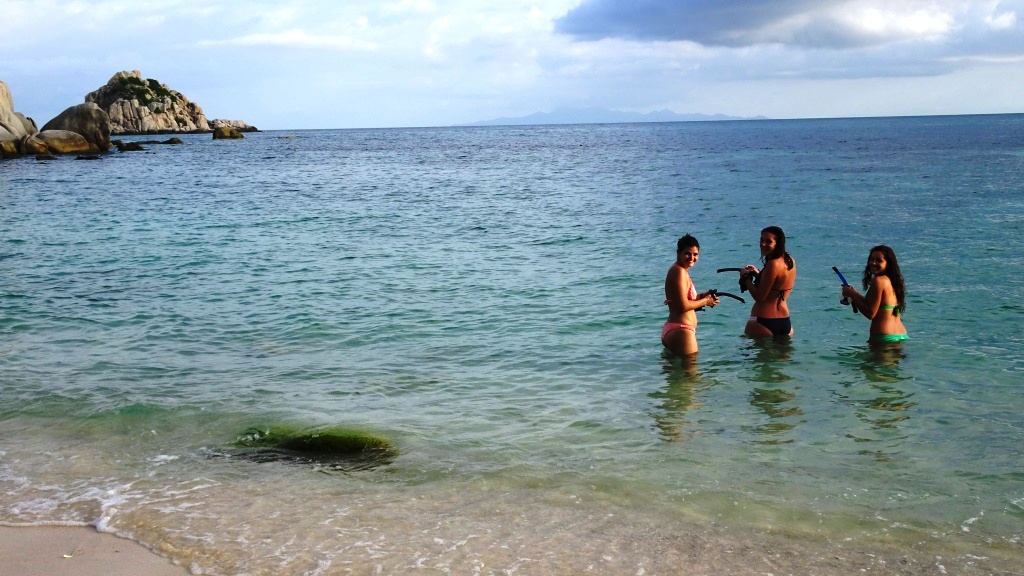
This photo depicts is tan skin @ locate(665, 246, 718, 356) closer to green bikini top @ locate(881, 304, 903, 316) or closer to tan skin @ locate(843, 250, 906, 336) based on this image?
tan skin @ locate(843, 250, 906, 336)

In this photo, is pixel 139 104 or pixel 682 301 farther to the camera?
pixel 139 104

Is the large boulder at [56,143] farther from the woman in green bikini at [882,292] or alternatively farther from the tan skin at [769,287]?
the woman in green bikini at [882,292]

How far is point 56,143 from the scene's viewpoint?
7169cm

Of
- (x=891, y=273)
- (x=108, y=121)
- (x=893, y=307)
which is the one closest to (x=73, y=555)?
(x=891, y=273)

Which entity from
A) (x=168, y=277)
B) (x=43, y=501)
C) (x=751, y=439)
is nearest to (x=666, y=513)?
(x=751, y=439)

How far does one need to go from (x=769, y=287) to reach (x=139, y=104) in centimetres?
14779

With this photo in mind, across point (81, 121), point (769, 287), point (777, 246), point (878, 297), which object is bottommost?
point (878, 297)

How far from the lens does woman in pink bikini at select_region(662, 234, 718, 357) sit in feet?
32.7

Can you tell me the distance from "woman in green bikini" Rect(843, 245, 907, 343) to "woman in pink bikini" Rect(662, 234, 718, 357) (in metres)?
1.87

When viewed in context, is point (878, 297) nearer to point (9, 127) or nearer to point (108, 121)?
point (9, 127)

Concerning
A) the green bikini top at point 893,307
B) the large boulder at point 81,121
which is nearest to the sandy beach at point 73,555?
the green bikini top at point 893,307

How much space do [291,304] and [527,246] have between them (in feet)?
29.2

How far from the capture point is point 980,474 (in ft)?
23.5

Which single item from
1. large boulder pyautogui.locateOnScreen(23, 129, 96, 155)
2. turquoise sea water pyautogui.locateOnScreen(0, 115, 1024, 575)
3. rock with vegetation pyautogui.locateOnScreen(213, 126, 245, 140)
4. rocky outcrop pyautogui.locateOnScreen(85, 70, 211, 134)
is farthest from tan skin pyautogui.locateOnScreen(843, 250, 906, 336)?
rocky outcrop pyautogui.locateOnScreen(85, 70, 211, 134)
